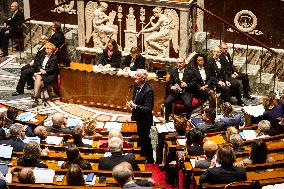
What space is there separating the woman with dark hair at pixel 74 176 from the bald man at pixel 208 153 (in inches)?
60.1

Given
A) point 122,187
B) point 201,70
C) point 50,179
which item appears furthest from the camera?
point 201,70

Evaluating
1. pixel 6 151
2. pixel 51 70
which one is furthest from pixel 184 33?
pixel 6 151

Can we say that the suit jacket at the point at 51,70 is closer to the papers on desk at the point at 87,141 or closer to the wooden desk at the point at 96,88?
the wooden desk at the point at 96,88

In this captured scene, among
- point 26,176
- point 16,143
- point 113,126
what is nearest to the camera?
point 26,176

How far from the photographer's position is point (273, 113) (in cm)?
933

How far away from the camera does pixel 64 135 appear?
29.3 ft

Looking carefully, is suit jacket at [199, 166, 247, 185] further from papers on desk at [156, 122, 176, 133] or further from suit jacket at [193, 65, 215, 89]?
suit jacket at [193, 65, 215, 89]

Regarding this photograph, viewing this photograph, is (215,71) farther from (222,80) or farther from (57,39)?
(57,39)

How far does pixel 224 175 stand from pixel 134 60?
4892 millimetres

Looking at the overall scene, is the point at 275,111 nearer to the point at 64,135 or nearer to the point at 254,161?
the point at 254,161

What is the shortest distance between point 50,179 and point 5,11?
9.31 meters

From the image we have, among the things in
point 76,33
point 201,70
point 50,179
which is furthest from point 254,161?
point 76,33

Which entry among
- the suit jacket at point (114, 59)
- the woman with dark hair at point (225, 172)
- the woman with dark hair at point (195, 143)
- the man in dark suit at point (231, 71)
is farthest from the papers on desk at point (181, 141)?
the suit jacket at point (114, 59)

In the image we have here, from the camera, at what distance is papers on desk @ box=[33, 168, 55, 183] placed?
284 inches
